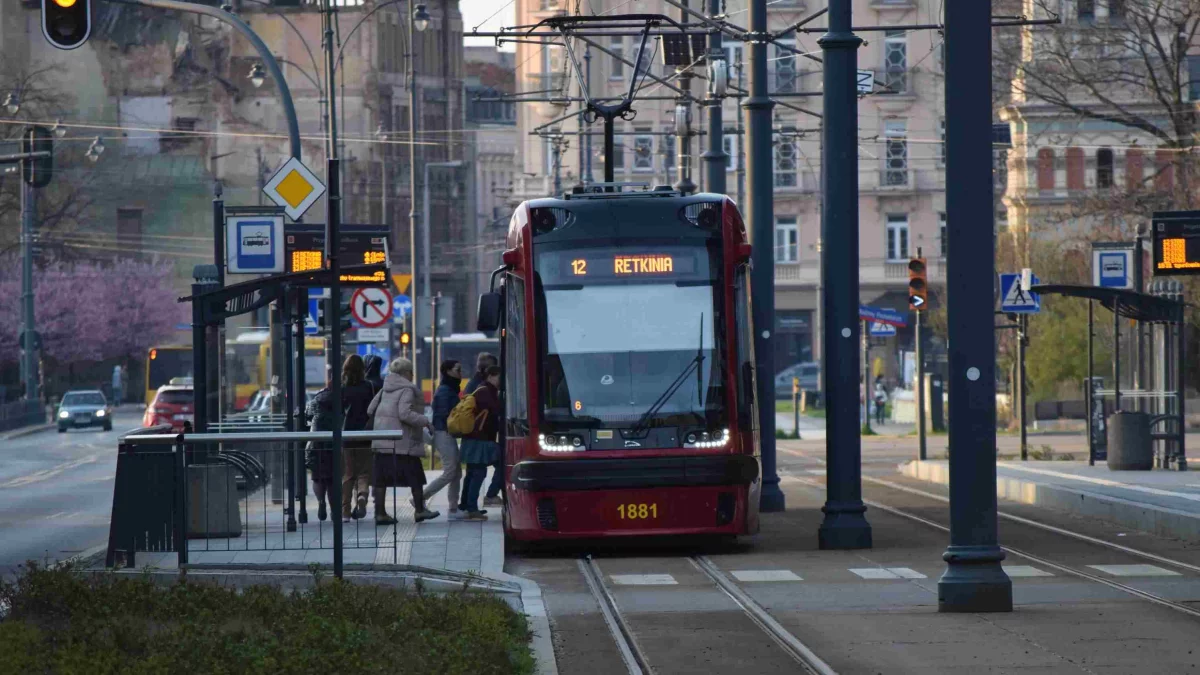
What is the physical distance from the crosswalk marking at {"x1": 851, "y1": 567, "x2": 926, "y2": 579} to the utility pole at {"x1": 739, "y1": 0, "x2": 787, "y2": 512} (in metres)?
5.32

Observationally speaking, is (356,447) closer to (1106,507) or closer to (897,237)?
(1106,507)

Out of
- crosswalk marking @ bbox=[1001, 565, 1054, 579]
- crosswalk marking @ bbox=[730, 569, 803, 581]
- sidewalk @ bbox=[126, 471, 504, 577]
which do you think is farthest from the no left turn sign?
crosswalk marking @ bbox=[1001, 565, 1054, 579]

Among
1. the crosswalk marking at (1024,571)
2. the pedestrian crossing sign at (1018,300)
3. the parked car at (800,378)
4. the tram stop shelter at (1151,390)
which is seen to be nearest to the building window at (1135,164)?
the parked car at (800,378)

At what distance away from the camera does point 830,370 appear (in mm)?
18172

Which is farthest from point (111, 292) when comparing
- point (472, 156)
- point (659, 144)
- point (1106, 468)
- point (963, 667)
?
point (963, 667)

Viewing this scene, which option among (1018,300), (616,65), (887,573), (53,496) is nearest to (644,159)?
(616,65)

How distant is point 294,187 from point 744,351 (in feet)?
21.2

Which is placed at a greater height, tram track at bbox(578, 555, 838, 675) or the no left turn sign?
the no left turn sign

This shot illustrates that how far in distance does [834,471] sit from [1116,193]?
27585 millimetres

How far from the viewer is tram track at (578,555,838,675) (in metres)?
10.6

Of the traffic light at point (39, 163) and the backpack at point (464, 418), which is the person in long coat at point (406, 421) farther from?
the traffic light at point (39, 163)

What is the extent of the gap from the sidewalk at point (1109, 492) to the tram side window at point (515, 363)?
5.93 metres

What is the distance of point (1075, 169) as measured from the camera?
67125 millimetres

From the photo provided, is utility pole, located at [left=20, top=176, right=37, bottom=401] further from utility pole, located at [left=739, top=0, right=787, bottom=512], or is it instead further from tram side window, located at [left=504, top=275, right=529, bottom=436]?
tram side window, located at [left=504, top=275, right=529, bottom=436]
